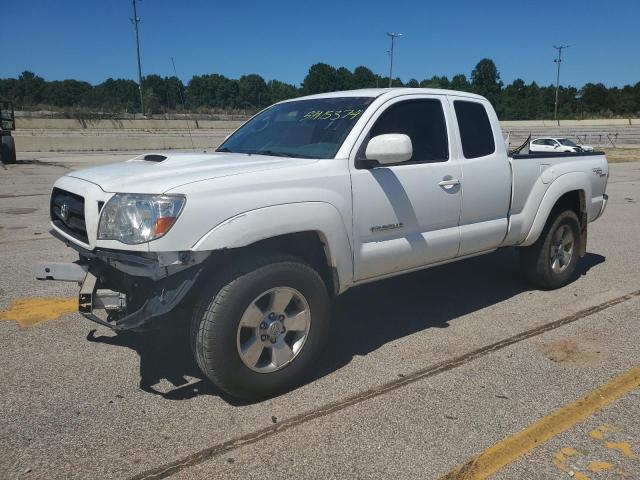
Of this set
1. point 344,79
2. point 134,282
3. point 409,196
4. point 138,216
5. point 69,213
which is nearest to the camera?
point 138,216

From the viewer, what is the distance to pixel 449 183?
4.25 meters

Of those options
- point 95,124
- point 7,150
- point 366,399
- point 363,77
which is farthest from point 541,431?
point 363,77

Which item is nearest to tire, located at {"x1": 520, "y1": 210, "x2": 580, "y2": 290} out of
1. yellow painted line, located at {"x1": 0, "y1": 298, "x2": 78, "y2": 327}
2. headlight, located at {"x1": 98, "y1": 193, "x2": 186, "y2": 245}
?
headlight, located at {"x1": 98, "y1": 193, "x2": 186, "y2": 245}

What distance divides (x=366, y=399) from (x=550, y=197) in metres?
→ 3.03

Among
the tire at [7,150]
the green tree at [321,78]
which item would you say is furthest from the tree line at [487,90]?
the tire at [7,150]

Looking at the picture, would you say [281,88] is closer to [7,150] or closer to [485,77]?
[485,77]

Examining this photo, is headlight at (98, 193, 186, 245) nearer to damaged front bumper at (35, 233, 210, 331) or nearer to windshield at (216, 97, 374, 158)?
damaged front bumper at (35, 233, 210, 331)

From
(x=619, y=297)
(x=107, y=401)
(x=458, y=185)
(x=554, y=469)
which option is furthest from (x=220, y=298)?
(x=619, y=297)

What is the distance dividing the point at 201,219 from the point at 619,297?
174 inches

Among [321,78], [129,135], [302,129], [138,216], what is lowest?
[138,216]

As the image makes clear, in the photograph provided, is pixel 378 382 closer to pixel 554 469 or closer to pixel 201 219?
pixel 554 469

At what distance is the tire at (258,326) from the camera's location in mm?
3062

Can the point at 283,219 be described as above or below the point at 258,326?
above

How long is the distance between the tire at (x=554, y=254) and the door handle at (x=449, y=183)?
166cm
